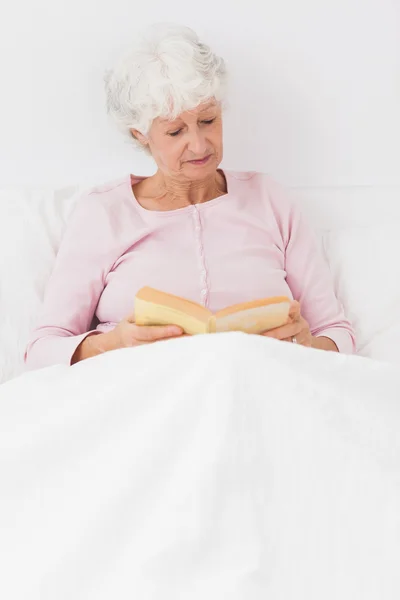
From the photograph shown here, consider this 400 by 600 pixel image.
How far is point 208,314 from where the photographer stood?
1313mm

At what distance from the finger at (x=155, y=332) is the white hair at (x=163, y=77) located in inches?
19.4

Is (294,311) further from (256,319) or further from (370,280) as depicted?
(370,280)

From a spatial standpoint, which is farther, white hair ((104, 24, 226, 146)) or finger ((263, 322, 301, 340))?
white hair ((104, 24, 226, 146))

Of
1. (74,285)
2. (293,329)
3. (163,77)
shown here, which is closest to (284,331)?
(293,329)

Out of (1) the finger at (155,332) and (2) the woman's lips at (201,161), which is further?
(2) the woman's lips at (201,161)

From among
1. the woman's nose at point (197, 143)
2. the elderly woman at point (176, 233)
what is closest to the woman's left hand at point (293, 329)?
the elderly woman at point (176, 233)

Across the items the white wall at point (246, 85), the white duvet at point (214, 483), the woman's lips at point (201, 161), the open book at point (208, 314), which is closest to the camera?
the white duvet at point (214, 483)

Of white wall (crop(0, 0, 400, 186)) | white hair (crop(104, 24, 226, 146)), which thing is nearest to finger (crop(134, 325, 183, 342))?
white hair (crop(104, 24, 226, 146))

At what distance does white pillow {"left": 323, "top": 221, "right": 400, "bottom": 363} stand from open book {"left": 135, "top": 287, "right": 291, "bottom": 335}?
460mm

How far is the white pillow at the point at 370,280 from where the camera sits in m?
1.77

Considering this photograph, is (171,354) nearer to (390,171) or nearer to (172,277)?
(172,277)

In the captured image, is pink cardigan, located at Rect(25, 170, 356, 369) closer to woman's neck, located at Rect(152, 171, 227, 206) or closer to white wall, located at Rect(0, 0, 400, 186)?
woman's neck, located at Rect(152, 171, 227, 206)

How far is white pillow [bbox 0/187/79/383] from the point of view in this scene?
1.72 meters

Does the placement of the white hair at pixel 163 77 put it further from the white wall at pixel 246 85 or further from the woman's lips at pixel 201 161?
the white wall at pixel 246 85
